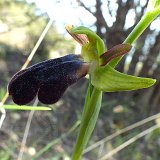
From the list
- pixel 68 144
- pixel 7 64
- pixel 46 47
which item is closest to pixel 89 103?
pixel 68 144

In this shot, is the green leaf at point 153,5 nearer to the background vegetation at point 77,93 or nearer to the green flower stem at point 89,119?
the green flower stem at point 89,119

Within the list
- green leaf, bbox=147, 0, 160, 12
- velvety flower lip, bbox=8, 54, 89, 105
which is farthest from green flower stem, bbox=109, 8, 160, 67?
velvety flower lip, bbox=8, 54, 89, 105

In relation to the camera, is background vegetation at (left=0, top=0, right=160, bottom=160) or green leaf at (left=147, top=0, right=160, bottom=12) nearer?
green leaf at (left=147, top=0, right=160, bottom=12)

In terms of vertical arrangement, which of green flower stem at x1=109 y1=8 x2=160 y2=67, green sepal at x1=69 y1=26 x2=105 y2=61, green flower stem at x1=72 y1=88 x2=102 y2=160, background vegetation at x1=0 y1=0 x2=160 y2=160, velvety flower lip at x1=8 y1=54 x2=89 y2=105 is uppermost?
green flower stem at x1=109 y1=8 x2=160 y2=67

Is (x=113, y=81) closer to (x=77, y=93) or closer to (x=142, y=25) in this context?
(x=142, y=25)

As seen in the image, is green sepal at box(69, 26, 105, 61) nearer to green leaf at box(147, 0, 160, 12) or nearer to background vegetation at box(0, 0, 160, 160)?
green leaf at box(147, 0, 160, 12)

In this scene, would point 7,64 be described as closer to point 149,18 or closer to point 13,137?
point 13,137
